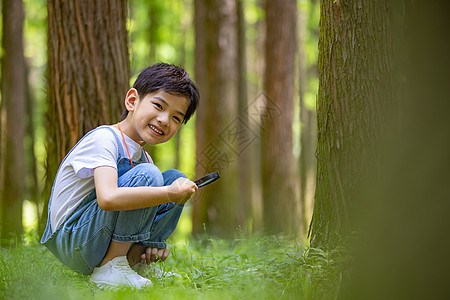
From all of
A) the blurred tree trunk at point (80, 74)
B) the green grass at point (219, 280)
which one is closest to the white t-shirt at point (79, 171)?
the green grass at point (219, 280)

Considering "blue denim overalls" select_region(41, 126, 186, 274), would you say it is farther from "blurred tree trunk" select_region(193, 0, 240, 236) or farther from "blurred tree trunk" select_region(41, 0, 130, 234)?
"blurred tree trunk" select_region(193, 0, 240, 236)

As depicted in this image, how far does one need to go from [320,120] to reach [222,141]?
13.4 feet

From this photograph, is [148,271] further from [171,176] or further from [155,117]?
[155,117]

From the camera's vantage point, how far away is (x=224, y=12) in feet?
23.8

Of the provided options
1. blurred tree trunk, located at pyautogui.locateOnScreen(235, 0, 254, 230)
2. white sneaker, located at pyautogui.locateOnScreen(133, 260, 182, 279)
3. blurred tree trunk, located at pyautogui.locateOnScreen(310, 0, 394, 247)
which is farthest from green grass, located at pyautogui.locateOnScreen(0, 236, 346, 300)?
blurred tree trunk, located at pyautogui.locateOnScreen(235, 0, 254, 230)

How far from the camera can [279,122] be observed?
8.00 m

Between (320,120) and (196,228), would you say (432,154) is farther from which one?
(196,228)

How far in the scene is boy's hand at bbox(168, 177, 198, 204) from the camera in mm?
2607

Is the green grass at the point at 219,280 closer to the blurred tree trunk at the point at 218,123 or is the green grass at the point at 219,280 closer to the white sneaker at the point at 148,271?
the white sneaker at the point at 148,271

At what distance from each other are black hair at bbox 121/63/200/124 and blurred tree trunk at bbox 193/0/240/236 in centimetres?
380

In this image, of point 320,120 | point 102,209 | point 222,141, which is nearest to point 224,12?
point 222,141

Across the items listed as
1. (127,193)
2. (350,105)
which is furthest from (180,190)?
(350,105)

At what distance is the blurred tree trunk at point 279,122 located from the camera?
26.0ft

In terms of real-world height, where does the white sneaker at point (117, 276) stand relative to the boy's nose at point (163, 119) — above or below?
below
